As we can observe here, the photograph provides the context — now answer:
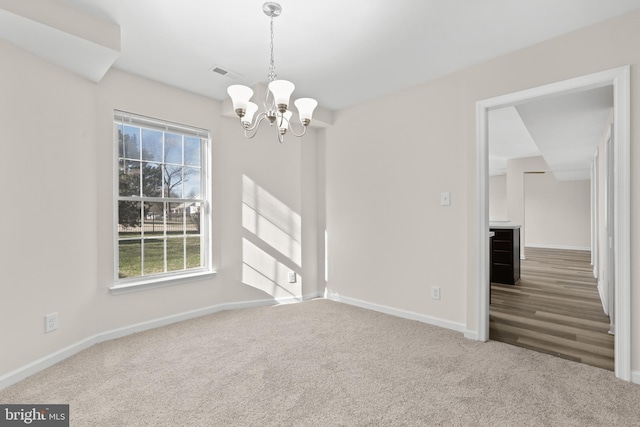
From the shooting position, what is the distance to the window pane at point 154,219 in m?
3.18

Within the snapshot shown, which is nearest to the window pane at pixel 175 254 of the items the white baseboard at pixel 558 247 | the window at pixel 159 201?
the window at pixel 159 201

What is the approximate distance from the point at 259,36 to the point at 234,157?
1562 millimetres

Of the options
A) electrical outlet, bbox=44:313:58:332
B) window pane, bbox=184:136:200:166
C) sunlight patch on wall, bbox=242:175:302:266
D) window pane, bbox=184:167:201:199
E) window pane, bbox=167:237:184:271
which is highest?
window pane, bbox=184:136:200:166

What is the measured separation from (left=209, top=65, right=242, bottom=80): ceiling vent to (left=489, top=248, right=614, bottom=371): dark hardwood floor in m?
3.41

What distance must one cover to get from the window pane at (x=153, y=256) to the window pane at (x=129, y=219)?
0.15 metres

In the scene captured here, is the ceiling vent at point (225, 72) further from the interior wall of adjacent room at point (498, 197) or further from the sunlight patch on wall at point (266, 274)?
the interior wall of adjacent room at point (498, 197)

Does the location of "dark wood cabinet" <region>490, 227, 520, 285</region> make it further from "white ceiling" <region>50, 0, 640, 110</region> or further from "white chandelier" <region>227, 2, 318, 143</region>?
"white chandelier" <region>227, 2, 318, 143</region>

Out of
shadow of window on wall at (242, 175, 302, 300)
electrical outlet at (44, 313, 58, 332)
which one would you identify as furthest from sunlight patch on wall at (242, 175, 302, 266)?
electrical outlet at (44, 313, 58, 332)

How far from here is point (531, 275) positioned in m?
5.71

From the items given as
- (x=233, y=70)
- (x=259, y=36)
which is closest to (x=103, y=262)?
(x=233, y=70)

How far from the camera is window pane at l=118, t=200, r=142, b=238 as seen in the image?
302cm

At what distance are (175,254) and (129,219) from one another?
1.92 ft

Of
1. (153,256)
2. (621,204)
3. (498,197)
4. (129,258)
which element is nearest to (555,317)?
(621,204)

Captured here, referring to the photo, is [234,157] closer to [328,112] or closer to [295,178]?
[295,178]
